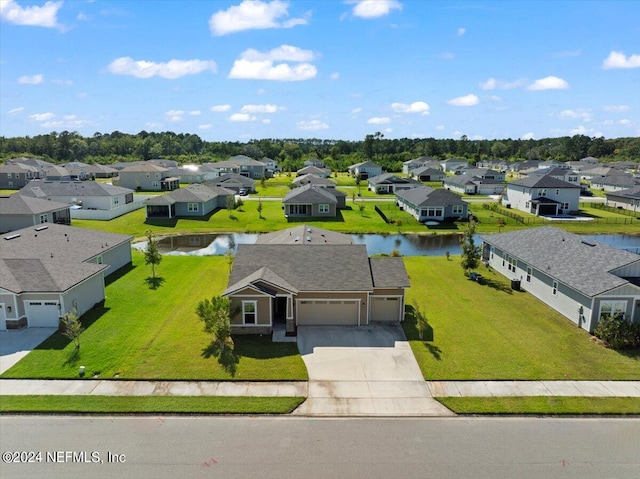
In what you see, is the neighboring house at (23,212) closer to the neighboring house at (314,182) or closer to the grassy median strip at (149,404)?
the grassy median strip at (149,404)

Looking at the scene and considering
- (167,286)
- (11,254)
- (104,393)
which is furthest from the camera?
(167,286)

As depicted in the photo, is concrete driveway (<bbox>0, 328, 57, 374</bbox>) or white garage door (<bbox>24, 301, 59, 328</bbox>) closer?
concrete driveway (<bbox>0, 328, 57, 374</bbox>)

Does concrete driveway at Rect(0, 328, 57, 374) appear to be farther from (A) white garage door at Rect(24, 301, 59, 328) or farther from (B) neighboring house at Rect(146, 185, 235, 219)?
(B) neighboring house at Rect(146, 185, 235, 219)

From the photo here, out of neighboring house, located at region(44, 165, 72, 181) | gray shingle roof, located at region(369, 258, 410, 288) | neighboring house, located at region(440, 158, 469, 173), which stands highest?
neighboring house, located at region(440, 158, 469, 173)

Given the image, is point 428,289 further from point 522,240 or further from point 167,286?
point 167,286

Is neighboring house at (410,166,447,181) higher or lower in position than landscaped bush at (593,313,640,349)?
higher

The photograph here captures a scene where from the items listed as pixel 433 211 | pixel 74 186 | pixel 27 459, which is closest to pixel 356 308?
pixel 27 459

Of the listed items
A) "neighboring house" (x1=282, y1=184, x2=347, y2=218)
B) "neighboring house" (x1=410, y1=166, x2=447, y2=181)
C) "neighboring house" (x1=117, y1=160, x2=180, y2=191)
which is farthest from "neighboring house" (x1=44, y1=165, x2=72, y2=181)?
"neighboring house" (x1=410, y1=166, x2=447, y2=181)

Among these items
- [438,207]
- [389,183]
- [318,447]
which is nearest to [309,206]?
Answer: [438,207]
